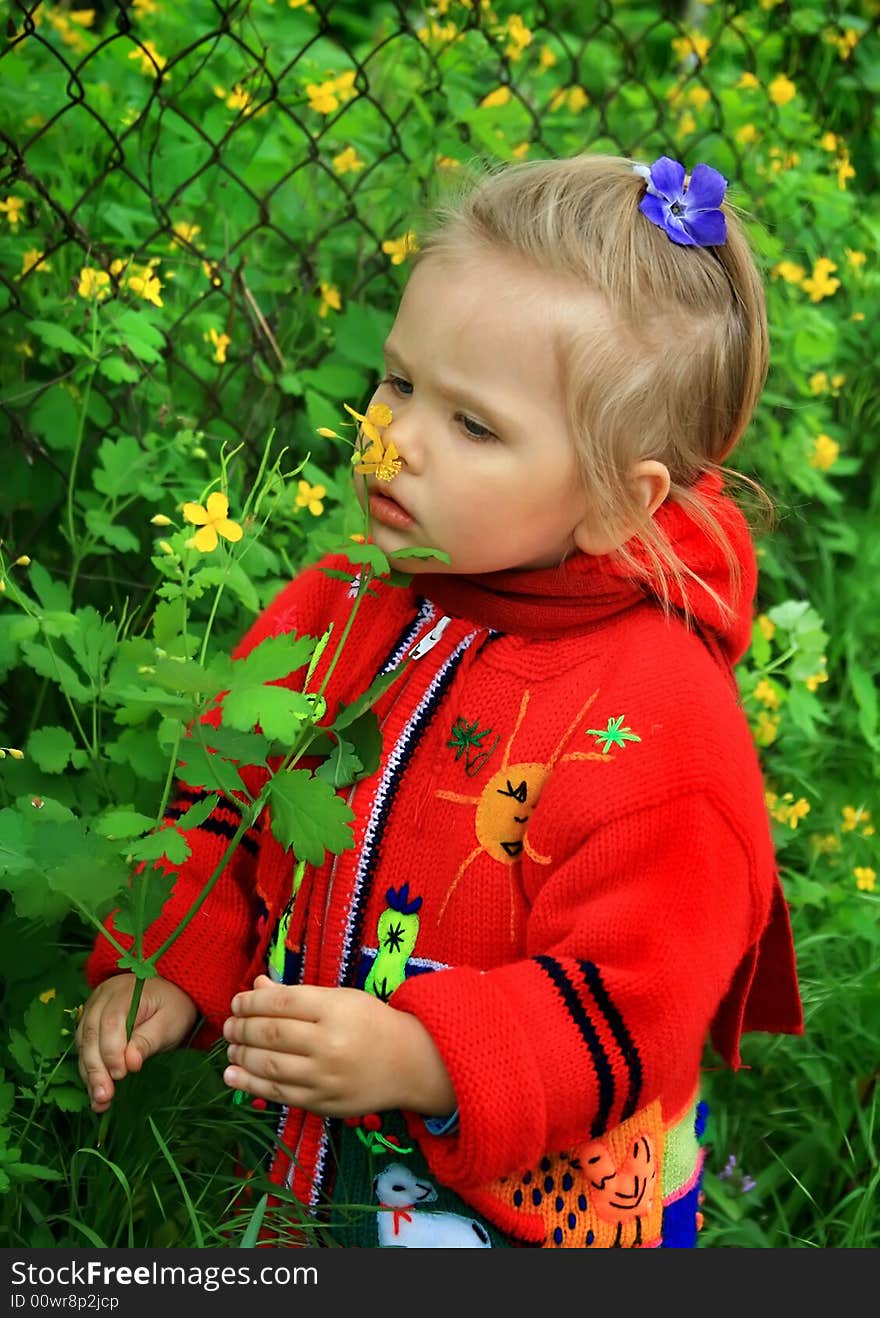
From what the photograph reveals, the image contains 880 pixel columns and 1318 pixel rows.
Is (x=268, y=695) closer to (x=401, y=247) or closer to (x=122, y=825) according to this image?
(x=122, y=825)

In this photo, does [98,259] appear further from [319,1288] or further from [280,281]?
[319,1288]

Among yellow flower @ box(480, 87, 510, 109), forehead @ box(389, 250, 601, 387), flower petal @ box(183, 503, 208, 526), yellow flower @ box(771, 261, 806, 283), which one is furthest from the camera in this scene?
yellow flower @ box(771, 261, 806, 283)

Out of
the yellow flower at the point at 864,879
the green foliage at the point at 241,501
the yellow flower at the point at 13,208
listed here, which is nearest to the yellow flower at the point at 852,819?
the green foliage at the point at 241,501

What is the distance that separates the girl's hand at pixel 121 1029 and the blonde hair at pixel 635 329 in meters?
0.70

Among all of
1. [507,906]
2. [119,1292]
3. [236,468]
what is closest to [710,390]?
[507,906]

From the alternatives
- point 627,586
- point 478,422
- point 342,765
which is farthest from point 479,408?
point 342,765

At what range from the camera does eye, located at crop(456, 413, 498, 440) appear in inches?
59.6

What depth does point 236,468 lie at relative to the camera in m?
2.27

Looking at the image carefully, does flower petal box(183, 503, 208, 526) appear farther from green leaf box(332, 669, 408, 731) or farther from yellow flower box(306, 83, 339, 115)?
yellow flower box(306, 83, 339, 115)

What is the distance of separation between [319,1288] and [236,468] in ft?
4.01

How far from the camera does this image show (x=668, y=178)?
1.55 metres

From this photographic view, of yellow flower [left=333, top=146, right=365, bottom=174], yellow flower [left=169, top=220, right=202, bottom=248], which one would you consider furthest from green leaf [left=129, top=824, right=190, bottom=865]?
yellow flower [left=333, top=146, right=365, bottom=174]

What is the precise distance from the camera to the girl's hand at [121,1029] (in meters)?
1.57

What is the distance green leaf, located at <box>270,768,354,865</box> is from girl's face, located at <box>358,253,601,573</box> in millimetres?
287
